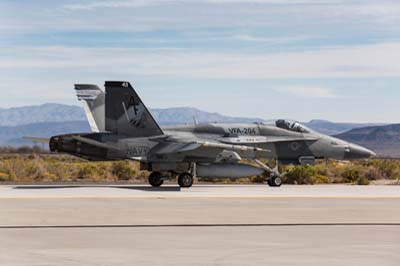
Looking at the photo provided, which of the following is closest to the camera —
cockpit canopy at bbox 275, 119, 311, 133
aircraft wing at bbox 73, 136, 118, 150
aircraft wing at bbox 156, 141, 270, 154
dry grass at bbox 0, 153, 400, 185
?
aircraft wing at bbox 73, 136, 118, 150

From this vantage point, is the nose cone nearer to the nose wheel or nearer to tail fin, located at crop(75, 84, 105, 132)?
the nose wheel

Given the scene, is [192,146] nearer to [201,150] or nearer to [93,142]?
[201,150]

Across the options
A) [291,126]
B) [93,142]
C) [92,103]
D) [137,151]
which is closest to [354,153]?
[291,126]

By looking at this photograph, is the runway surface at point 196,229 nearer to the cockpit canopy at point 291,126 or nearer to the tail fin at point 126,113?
the tail fin at point 126,113

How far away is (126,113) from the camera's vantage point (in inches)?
1380

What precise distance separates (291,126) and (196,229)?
20.4 m

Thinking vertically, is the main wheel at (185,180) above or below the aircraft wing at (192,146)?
below

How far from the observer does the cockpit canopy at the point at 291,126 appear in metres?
38.2

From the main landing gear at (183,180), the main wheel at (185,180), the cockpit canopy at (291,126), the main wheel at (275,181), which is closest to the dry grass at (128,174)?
the cockpit canopy at (291,126)

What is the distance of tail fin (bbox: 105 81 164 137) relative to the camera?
34938 millimetres

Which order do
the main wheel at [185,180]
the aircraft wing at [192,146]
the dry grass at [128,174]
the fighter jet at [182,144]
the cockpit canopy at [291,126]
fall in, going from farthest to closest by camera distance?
the dry grass at [128,174] → the cockpit canopy at [291,126] → the main wheel at [185,180] → the aircraft wing at [192,146] → the fighter jet at [182,144]

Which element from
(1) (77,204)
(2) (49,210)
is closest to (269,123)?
(1) (77,204)

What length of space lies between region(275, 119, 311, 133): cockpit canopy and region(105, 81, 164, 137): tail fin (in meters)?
5.60

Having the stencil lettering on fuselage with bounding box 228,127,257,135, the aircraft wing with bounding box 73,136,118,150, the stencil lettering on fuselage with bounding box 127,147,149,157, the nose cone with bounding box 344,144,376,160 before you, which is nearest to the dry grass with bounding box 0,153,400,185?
the nose cone with bounding box 344,144,376,160
